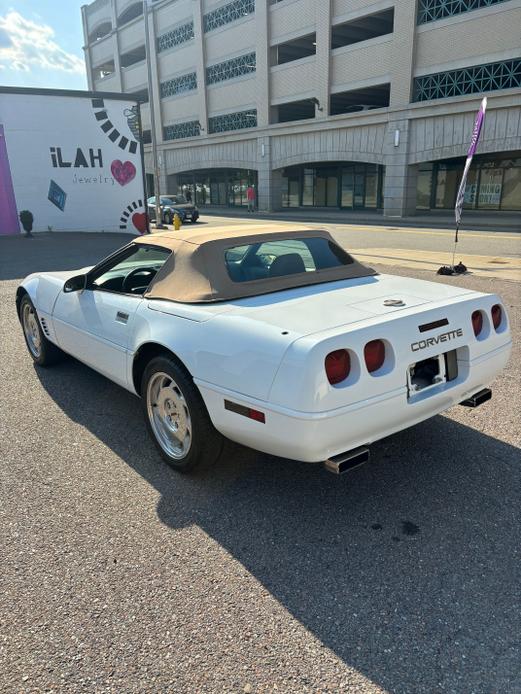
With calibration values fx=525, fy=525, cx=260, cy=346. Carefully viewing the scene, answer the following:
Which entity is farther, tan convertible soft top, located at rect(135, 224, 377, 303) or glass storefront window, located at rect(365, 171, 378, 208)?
glass storefront window, located at rect(365, 171, 378, 208)

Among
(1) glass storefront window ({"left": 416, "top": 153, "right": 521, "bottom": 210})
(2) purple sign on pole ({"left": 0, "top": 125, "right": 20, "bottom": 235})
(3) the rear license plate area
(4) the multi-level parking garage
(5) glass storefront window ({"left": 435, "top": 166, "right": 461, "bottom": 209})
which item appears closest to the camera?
(3) the rear license plate area

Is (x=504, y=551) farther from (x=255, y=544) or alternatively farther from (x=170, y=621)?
(x=170, y=621)

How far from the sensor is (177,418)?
129 inches

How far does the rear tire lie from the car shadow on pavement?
1.54 metres

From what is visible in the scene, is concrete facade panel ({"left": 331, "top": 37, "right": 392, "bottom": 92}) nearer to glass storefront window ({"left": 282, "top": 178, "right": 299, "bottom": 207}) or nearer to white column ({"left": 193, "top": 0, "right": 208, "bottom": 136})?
glass storefront window ({"left": 282, "top": 178, "right": 299, "bottom": 207})

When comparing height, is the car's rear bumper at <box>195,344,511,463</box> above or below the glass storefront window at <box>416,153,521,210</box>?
below

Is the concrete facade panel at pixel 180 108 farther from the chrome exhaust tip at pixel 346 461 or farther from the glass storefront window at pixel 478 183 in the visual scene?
the chrome exhaust tip at pixel 346 461

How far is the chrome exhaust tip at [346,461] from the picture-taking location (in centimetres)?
256

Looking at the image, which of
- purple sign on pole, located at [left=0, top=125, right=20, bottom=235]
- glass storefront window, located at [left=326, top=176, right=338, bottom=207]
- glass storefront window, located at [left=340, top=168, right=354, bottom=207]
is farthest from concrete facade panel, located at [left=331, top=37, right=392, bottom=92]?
purple sign on pole, located at [left=0, top=125, right=20, bottom=235]

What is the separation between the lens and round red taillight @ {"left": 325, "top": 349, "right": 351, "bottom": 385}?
8.30 feet

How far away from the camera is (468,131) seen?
23750 mm

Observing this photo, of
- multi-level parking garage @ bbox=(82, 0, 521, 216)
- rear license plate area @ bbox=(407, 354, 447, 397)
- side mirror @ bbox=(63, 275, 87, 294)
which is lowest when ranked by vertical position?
rear license plate area @ bbox=(407, 354, 447, 397)

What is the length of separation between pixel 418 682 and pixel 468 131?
2599 centimetres

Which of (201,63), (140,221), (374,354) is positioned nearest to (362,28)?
(201,63)
